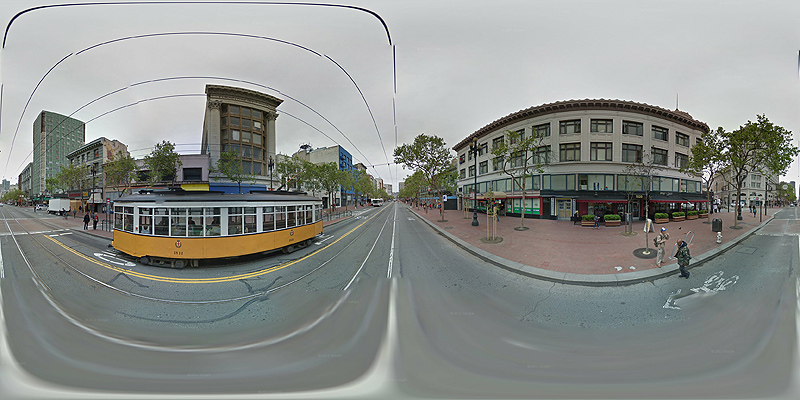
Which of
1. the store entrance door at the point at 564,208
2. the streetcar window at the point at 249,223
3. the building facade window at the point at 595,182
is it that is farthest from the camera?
the store entrance door at the point at 564,208

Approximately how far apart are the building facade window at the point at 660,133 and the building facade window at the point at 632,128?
5.13 feet

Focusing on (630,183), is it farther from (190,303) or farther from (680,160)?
(190,303)

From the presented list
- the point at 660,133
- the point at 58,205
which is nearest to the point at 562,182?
the point at 660,133

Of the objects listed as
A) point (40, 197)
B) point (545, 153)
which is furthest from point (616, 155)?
point (40, 197)

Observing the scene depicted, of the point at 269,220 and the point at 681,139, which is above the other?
the point at 681,139

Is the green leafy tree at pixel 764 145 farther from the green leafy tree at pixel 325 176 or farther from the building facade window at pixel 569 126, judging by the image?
the green leafy tree at pixel 325 176

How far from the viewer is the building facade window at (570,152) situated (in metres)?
20.1

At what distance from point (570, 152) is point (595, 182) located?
122 inches

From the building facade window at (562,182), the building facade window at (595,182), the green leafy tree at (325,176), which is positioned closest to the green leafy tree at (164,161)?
the green leafy tree at (325,176)

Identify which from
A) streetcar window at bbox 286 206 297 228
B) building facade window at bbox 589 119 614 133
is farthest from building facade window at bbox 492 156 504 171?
streetcar window at bbox 286 206 297 228

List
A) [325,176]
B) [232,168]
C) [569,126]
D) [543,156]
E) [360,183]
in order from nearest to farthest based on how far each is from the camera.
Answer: [232,168]
[569,126]
[543,156]
[325,176]
[360,183]

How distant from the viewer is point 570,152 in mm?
20281

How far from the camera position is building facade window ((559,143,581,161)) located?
20062mm

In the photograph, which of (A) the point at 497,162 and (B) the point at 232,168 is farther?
(A) the point at 497,162
